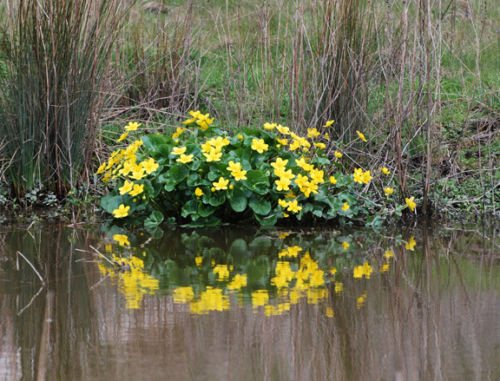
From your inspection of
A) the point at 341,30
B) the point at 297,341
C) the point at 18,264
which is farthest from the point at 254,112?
the point at 297,341

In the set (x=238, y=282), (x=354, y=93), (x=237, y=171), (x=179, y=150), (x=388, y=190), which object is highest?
(x=354, y=93)

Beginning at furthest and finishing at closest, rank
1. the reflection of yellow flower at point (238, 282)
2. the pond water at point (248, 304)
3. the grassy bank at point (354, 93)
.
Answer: the grassy bank at point (354, 93), the reflection of yellow flower at point (238, 282), the pond water at point (248, 304)

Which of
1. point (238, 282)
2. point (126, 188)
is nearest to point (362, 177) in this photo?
point (126, 188)

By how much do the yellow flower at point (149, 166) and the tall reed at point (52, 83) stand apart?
1.77ft

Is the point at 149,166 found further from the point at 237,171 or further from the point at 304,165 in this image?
the point at 304,165

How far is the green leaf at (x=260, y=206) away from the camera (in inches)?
201

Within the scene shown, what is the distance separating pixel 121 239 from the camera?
16.1ft

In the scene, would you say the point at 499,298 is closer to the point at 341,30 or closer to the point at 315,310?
the point at 315,310

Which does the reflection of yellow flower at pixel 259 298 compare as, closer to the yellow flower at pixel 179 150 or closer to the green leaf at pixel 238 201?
the green leaf at pixel 238 201

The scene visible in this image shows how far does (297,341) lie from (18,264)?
64.7 inches

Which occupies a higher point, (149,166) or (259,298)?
(149,166)

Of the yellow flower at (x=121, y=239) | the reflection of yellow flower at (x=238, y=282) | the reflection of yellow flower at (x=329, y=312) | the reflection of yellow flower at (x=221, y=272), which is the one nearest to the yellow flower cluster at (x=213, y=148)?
the yellow flower at (x=121, y=239)

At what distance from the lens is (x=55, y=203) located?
5.59 m

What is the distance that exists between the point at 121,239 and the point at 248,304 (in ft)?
4.62
